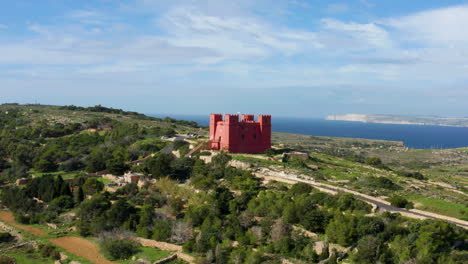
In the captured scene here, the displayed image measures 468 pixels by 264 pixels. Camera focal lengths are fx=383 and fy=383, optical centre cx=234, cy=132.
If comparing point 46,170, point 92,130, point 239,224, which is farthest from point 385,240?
Result: point 92,130

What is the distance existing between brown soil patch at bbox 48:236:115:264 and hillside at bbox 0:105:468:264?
110 millimetres

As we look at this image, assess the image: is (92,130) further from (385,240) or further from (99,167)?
(385,240)

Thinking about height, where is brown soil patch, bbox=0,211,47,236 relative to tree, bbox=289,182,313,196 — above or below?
below

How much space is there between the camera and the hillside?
65.4 ft

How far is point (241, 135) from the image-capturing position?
127 feet

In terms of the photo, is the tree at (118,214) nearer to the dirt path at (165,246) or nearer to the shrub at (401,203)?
the dirt path at (165,246)

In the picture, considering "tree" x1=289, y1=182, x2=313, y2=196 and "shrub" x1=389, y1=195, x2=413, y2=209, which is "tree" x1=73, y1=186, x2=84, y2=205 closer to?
"tree" x1=289, y1=182, x2=313, y2=196

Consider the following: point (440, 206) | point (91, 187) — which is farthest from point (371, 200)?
point (91, 187)

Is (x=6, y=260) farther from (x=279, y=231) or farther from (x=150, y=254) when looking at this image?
(x=279, y=231)

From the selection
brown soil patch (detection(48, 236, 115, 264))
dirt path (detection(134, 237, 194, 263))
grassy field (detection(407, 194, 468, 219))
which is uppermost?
grassy field (detection(407, 194, 468, 219))

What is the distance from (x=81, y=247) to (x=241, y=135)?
766 inches

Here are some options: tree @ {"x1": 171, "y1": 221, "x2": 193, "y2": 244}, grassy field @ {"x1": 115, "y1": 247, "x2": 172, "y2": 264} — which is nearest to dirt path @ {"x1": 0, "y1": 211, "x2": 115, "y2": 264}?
grassy field @ {"x1": 115, "y1": 247, "x2": 172, "y2": 264}

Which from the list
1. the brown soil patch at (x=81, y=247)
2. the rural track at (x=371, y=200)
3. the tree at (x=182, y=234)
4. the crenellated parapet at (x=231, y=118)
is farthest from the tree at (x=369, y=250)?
the crenellated parapet at (x=231, y=118)

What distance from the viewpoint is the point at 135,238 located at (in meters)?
24.3
